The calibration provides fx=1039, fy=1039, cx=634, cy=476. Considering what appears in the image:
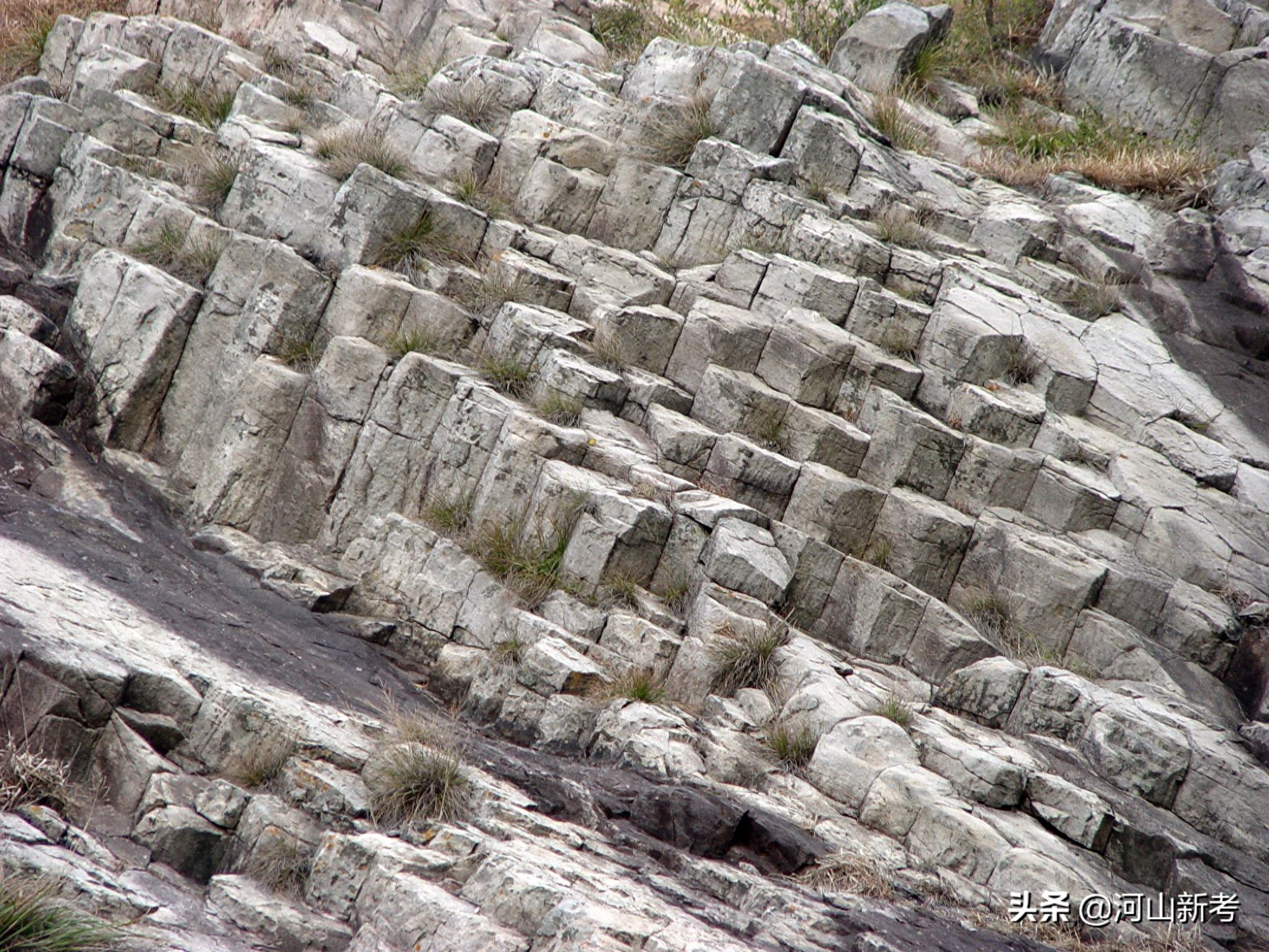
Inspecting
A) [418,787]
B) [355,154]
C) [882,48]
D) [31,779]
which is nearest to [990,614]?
[418,787]

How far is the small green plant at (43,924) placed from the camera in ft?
15.8

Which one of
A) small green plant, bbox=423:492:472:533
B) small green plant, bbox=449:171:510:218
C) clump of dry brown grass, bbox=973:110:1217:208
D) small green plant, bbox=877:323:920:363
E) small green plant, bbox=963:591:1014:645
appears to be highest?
clump of dry brown grass, bbox=973:110:1217:208

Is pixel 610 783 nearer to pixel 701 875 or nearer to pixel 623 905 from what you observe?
pixel 701 875

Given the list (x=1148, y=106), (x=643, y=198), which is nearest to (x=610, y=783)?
(x=643, y=198)

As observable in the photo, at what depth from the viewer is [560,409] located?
1011cm

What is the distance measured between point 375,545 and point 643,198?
213 inches

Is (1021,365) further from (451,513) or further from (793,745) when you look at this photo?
(451,513)

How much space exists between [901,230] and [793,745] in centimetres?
664

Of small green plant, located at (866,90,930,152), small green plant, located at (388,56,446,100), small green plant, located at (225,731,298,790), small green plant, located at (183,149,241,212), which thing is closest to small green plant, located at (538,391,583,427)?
small green plant, located at (225,731,298,790)

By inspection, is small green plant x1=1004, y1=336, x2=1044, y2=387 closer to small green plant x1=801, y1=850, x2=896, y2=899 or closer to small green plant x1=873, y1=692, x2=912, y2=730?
small green plant x1=873, y1=692, x2=912, y2=730

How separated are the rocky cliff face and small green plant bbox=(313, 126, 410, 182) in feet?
0.23

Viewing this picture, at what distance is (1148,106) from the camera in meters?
15.1

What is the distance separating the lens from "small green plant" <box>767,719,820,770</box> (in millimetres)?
8047

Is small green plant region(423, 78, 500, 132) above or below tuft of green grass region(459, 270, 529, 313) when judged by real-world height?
above
